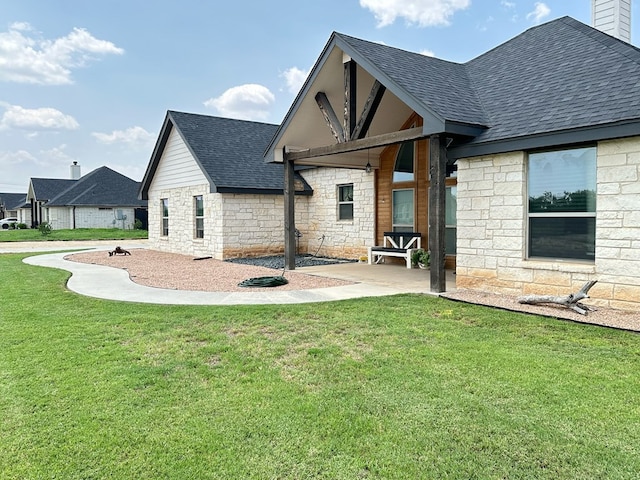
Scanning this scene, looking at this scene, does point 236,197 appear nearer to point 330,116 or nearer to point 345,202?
point 345,202

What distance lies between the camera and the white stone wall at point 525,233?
647cm

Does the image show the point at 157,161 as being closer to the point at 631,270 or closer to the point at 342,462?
the point at 631,270

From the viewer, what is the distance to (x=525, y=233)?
766 cm

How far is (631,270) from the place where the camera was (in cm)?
646

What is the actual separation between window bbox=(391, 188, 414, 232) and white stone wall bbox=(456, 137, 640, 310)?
14.8ft

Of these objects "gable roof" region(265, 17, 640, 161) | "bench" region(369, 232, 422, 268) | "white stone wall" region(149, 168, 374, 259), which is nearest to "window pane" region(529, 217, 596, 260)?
"gable roof" region(265, 17, 640, 161)

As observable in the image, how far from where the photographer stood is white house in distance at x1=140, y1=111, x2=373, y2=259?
14.9 meters

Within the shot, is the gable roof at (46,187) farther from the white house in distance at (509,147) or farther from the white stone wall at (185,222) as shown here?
the white house in distance at (509,147)

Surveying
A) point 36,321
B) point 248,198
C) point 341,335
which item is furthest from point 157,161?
point 341,335

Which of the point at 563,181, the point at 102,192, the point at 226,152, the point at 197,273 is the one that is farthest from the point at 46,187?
the point at 563,181

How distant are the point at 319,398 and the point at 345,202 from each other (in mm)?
11906

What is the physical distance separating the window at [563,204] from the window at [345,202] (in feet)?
25.9

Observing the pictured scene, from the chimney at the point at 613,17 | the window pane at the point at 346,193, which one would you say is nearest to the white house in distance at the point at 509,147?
the chimney at the point at 613,17

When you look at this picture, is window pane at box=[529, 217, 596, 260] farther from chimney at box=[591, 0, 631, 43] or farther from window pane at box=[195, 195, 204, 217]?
window pane at box=[195, 195, 204, 217]
